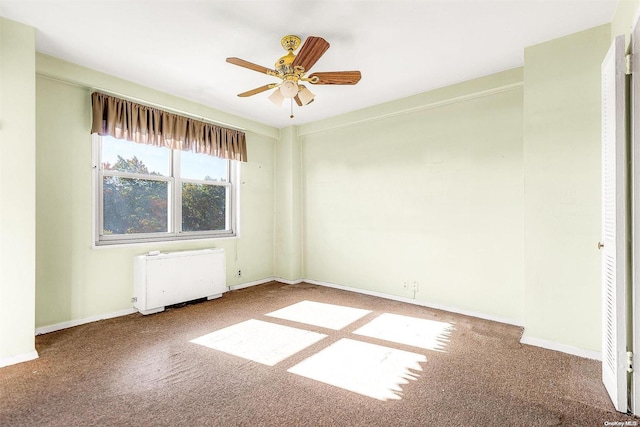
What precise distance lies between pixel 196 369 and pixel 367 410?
4.26 ft

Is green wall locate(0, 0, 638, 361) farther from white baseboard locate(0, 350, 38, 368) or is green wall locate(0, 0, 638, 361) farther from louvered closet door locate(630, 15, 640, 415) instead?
louvered closet door locate(630, 15, 640, 415)

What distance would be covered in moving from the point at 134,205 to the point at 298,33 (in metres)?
2.75

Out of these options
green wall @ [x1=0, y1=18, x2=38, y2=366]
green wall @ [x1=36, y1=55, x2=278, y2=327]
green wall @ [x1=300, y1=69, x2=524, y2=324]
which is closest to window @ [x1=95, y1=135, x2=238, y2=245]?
green wall @ [x1=36, y1=55, x2=278, y2=327]

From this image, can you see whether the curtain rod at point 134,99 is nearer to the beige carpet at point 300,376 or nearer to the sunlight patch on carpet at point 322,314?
the beige carpet at point 300,376

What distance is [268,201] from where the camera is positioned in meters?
5.27

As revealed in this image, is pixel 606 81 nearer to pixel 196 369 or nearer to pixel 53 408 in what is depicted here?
pixel 196 369

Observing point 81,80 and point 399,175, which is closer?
point 81,80

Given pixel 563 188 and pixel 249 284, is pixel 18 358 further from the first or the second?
pixel 563 188

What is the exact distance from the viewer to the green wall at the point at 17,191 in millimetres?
2312

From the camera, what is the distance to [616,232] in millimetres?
1760

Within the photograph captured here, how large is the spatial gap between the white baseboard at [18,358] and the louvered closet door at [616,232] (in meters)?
4.07

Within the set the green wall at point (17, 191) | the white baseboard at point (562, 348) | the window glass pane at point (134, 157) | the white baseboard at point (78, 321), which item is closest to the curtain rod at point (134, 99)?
the window glass pane at point (134, 157)

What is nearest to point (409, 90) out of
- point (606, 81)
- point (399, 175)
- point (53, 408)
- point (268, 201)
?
point (399, 175)

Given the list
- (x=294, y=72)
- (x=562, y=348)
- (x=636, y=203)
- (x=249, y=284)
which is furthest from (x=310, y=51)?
(x=249, y=284)
